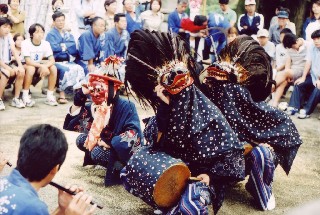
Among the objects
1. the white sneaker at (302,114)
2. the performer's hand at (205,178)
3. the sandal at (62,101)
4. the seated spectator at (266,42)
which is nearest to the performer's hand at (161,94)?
the performer's hand at (205,178)

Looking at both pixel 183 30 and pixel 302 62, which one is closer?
pixel 302 62

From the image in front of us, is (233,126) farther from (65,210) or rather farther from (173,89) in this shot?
(65,210)

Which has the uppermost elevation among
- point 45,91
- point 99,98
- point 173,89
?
point 173,89

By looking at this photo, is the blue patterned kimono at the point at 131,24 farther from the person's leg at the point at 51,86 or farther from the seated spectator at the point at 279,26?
the seated spectator at the point at 279,26

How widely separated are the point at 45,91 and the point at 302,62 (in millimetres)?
4336

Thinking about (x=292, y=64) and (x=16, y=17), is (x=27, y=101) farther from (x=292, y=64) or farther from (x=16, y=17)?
(x=292, y=64)

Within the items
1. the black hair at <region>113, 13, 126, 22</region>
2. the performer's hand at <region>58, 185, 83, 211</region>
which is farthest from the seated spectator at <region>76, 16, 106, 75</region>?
the performer's hand at <region>58, 185, 83, 211</region>

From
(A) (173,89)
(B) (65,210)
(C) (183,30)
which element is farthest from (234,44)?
(C) (183,30)

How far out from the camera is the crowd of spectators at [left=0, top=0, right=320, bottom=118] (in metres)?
7.71

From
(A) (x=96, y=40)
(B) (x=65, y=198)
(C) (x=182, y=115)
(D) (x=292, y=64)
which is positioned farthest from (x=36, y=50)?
(B) (x=65, y=198)

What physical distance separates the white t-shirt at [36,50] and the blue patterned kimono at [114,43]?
3.22 ft

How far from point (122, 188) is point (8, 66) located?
3.76 meters

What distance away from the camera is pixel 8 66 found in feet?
24.9

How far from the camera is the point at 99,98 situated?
4.54 meters
